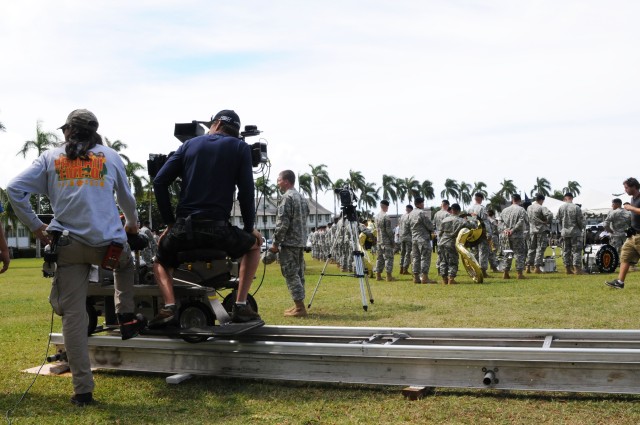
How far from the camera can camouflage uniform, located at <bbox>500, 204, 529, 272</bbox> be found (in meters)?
17.8

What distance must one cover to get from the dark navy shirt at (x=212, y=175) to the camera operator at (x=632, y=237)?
8.26m

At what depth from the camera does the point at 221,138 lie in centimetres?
571

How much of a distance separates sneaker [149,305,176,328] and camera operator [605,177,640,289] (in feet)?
28.3

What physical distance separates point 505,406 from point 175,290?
311 cm

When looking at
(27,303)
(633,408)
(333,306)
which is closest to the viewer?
(633,408)

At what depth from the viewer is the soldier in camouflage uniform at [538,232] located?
18.8 meters

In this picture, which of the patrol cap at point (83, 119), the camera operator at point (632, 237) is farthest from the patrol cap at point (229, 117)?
the camera operator at point (632, 237)

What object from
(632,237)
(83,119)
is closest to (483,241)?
(632,237)

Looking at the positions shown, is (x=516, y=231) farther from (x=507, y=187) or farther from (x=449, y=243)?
(x=507, y=187)

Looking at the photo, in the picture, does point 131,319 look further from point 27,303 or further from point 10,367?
point 27,303

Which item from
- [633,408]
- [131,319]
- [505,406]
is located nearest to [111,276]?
[131,319]

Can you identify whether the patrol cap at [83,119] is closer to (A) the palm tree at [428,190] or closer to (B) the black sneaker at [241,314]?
(B) the black sneaker at [241,314]

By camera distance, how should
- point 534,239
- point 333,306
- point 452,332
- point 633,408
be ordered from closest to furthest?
Result: point 633,408 → point 452,332 → point 333,306 → point 534,239

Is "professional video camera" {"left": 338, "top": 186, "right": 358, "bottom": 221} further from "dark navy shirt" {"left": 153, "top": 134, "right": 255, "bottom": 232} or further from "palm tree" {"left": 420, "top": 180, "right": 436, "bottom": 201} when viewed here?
"palm tree" {"left": 420, "top": 180, "right": 436, "bottom": 201}
